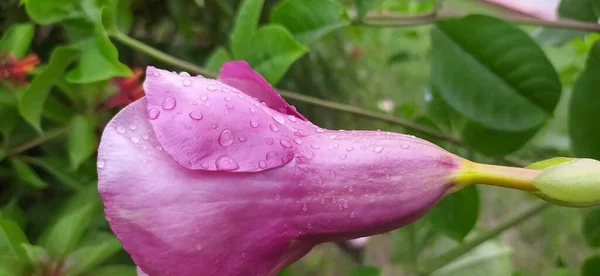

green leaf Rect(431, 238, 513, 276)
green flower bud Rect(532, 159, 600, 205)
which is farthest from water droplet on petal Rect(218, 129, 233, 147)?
green leaf Rect(431, 238, 513, 276)

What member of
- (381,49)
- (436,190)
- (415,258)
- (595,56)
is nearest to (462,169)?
(436,190)

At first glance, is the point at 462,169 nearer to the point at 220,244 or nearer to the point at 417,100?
the point at 220,244

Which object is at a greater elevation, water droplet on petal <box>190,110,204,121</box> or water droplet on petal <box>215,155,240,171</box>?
water droplet on petal <box>190,110,204,121</box>

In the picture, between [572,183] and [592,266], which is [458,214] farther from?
[572,183]

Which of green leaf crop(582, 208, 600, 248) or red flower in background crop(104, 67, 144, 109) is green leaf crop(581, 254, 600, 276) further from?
red flower in background crop(104, 67, 144, 109)

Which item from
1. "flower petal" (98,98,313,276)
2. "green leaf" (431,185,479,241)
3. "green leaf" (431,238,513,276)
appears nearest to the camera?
"flower petal" (98,98,313,276)

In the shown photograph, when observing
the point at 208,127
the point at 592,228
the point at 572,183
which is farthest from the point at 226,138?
the point at 592,228
